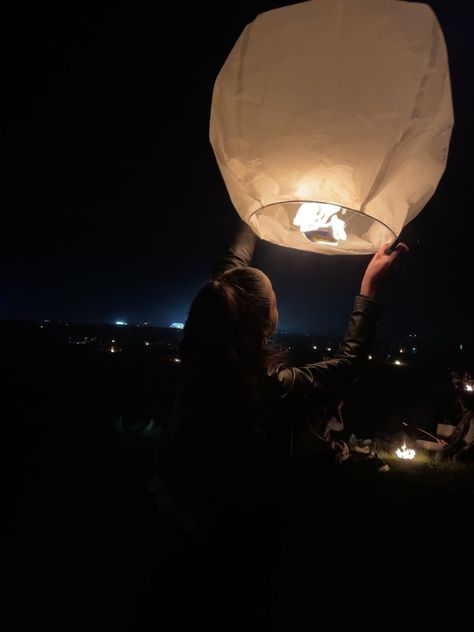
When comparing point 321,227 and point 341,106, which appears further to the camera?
point 321,227

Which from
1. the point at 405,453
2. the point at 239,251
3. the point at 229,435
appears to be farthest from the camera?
the point at 405,453

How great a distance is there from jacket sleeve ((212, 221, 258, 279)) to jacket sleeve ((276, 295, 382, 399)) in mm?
696

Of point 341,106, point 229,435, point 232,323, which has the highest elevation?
point 341,106

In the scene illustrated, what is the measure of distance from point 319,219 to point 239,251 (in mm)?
599

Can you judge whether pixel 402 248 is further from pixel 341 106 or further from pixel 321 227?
pixel 341 106

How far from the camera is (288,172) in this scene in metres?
1.20

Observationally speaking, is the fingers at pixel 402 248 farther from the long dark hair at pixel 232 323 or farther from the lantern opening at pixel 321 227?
the long dark hair at pixel 232 323

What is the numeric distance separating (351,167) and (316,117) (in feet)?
0.67

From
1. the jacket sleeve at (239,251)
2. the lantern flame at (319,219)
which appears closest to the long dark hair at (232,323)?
the lantern flame at (319,219)

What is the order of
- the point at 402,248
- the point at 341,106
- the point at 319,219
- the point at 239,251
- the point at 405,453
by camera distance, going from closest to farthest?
1. the point at 341,106
2. the point at 319,219
3. the point at 402,248
4. the point at 239,251
5. the point at 405,453

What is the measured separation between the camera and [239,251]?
1.90 meters

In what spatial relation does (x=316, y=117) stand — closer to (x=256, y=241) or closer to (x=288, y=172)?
(x=288, y=172)

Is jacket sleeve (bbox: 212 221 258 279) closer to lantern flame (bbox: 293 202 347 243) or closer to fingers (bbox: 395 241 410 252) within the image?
lantern flame (bbox: 293 202 347 243)

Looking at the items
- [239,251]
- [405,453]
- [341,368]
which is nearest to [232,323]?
[341,368]
